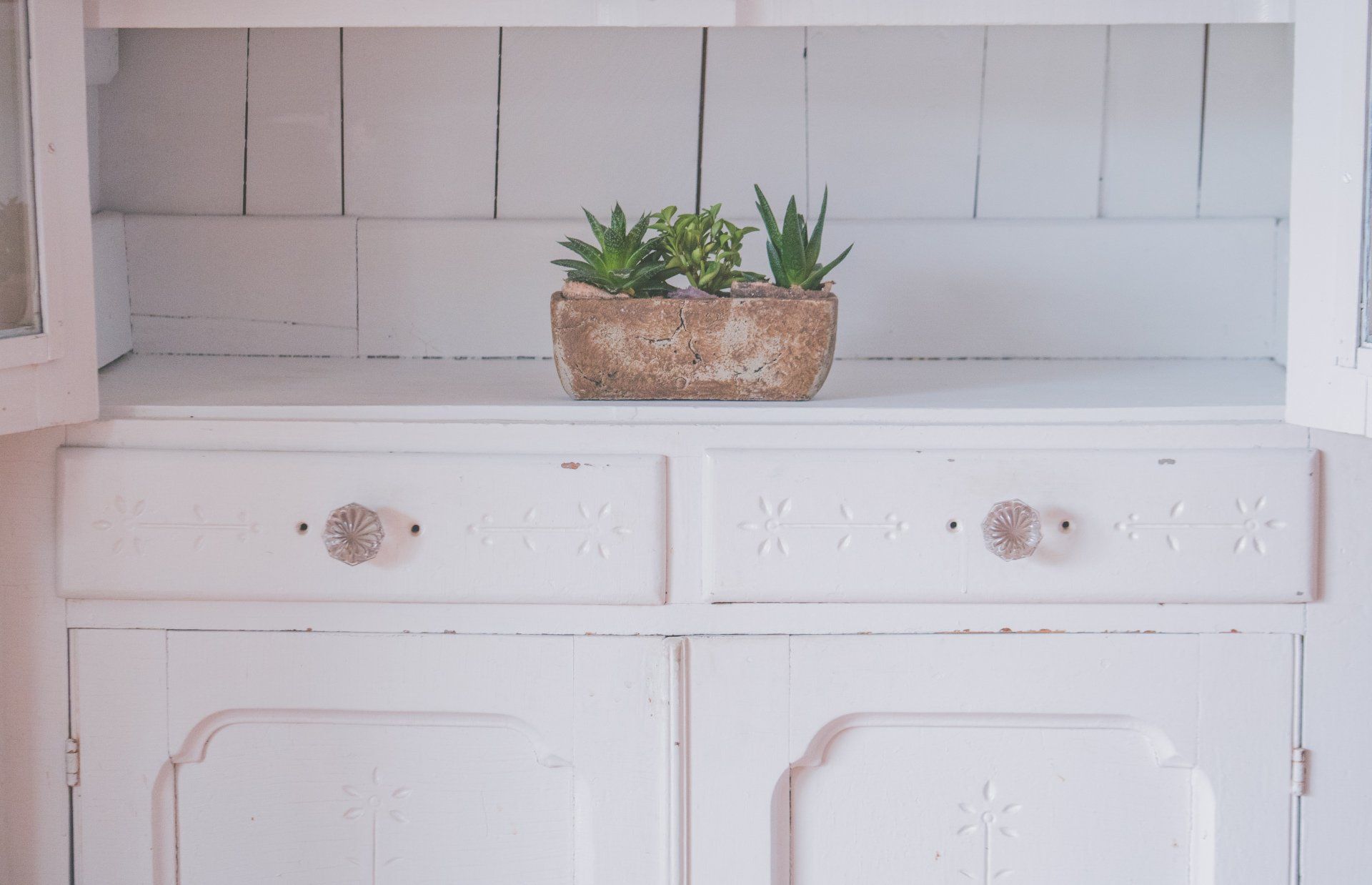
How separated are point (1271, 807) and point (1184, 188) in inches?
25.1

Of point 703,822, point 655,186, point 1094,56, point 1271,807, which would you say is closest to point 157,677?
point 703,822

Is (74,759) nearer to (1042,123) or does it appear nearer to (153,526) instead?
(153,526)

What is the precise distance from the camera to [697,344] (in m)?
0.87

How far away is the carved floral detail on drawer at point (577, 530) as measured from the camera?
83 centimetres

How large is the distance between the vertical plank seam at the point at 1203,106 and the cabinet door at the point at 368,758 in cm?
78

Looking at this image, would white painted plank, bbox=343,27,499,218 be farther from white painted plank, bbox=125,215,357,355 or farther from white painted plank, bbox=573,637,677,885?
white painted plank, bbox=573,637,677,885

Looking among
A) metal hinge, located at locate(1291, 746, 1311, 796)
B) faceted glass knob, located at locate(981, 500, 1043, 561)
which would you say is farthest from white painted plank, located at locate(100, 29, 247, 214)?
metal hinge, located at locate(1291, 746, 1311, 796)

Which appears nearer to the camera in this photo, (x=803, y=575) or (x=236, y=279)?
(x=803, y=575)

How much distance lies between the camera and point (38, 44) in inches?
30.3

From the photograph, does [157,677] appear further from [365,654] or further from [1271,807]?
[1271,807]

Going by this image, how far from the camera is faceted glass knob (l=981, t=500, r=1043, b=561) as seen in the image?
0.80 meters

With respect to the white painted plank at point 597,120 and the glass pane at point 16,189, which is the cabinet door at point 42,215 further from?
the white painted plank at point 597,120

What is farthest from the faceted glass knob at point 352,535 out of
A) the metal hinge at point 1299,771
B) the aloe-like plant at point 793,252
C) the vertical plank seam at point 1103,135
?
the vertical plank seam at point 1103,135

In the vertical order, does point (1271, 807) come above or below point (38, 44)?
below
